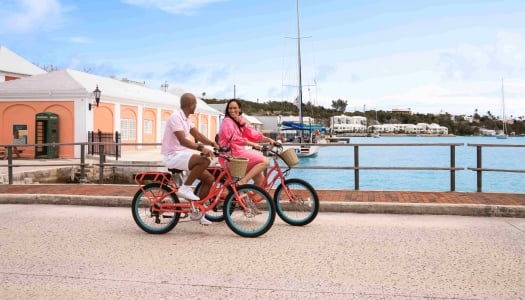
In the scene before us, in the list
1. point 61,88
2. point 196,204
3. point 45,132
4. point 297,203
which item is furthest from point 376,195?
point 61,88

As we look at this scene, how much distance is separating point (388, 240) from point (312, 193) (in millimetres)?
1310

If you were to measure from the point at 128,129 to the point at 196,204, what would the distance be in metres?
28.8

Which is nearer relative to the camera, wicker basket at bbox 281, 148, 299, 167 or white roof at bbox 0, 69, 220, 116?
wicker basket at bbox 281, 148, 299, 167

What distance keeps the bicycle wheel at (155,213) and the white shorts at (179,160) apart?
12.8 inches

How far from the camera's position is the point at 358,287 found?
4379 mm

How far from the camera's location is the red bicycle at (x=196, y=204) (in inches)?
258

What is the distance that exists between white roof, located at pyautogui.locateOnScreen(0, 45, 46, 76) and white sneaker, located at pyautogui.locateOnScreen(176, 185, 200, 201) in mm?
43531

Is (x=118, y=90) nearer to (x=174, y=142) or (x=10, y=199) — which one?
(x=10, y=199)

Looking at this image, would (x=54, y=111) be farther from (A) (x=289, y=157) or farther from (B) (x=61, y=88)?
(A) (x=289, y=157)

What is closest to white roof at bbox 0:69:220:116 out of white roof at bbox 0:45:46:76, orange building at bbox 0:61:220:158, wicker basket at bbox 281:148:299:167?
orange building at bbox 0:61:220:158

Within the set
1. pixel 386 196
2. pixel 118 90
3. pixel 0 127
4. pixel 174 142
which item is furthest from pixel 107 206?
pixel 118 90

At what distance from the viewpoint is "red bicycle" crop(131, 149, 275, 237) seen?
21.5 feet

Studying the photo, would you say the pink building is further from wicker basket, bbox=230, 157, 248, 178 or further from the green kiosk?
wicker basket, bbox=230, 157, 248, 178

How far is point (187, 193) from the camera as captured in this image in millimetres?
6562
